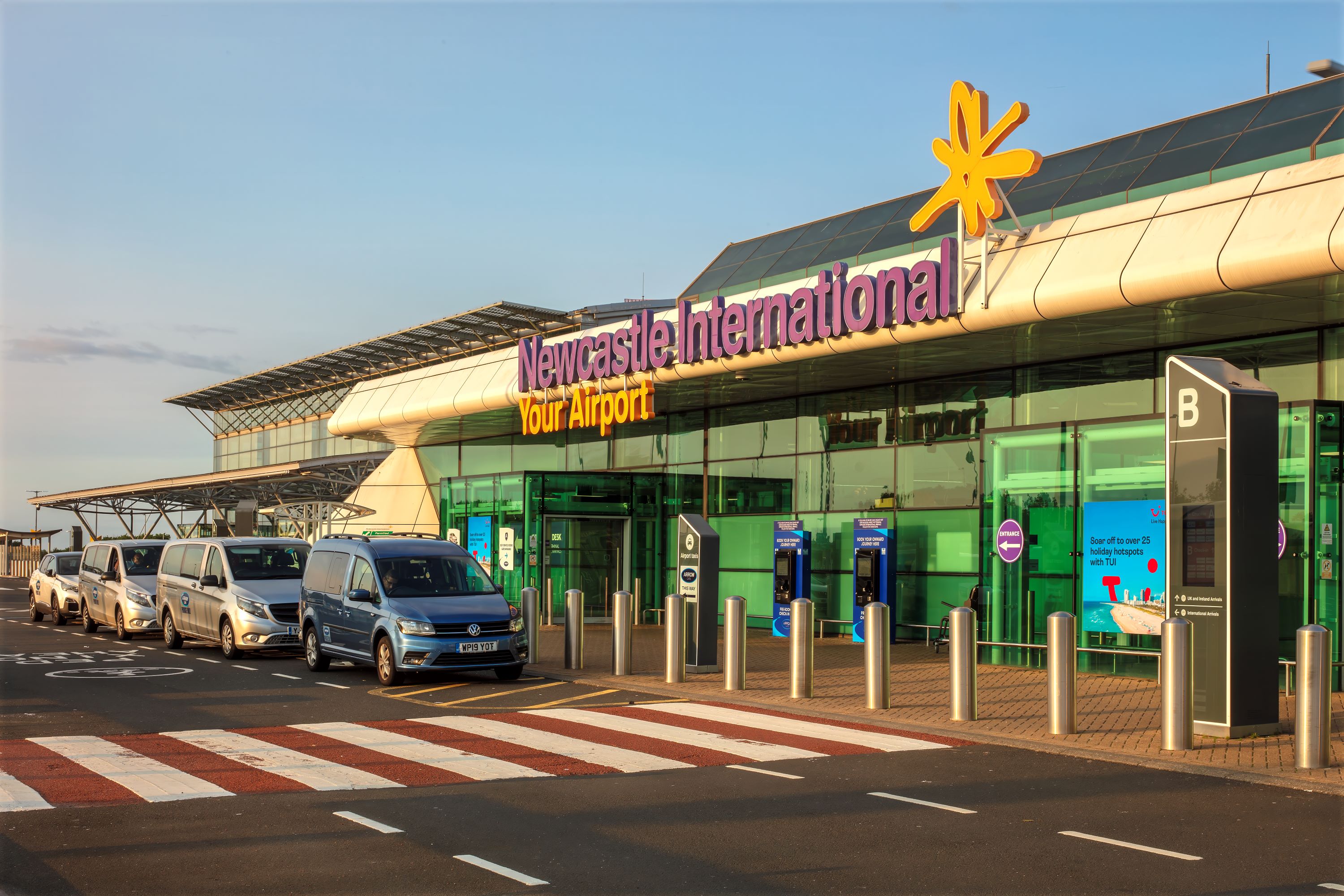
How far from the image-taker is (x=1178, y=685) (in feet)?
35.6

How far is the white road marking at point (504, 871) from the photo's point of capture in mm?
6402

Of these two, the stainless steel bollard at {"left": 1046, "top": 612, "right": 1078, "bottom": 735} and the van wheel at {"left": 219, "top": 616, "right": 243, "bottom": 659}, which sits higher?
the stainless steel bollard at {"left": 1046, "top": 612, "right": 1078, "bottom": 735}

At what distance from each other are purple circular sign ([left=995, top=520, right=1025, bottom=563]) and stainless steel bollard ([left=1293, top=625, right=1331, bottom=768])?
769 centimetres

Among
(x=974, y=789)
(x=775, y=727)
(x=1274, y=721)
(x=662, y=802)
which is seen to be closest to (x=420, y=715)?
(x=775, y=727)

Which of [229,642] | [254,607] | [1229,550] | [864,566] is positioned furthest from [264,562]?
[1229,550]

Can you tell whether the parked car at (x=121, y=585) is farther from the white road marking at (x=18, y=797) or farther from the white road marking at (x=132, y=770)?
the white road marking at (x=18, y=797)

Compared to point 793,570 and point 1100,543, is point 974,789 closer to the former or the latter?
point 1100,543

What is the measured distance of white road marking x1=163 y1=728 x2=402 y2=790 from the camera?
901cm

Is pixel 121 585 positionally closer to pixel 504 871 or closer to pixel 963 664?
pixel 963 664

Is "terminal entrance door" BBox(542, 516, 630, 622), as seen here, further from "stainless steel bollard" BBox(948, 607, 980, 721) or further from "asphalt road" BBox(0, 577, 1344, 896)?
"asphalt road" BBox(0, 577, 1344, 896)

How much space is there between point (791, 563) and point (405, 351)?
25263mm

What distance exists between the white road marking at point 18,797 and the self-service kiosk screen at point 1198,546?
9566mm

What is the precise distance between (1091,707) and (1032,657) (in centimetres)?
416

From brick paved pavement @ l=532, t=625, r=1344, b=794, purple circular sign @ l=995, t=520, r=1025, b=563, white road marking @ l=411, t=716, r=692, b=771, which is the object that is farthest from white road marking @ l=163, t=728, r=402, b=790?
purple circular sign @ l=995, t=520, r=1025, b=563
